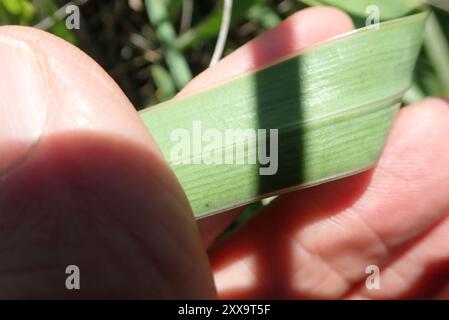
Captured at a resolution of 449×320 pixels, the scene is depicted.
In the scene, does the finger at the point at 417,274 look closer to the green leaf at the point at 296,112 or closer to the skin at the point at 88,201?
the green leaf at the point at 296,112

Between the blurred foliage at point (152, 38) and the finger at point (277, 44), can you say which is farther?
the blurred foliage at point (152, 38)

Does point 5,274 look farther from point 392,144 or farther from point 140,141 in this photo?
point 392,144

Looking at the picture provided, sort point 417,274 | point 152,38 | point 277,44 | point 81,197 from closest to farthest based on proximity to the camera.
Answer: point 81,197 < point 277,44 < point 417,274 < point 152,38

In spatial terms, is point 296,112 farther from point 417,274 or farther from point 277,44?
point 417,274

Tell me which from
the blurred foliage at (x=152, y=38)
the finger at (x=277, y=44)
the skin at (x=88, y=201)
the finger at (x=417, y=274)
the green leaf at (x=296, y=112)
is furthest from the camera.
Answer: the blurred foliage at (x=152, y=38)

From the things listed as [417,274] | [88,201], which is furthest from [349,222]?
[88,201]

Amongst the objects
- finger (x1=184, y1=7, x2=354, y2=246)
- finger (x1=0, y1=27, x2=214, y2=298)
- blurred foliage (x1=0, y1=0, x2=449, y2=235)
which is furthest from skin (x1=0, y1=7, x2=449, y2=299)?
blurred foliage (x1=0, y1=0, x2=449, y2=235)

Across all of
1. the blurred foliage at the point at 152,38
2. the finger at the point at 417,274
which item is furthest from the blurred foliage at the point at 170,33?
the finger at the point at 417,274
